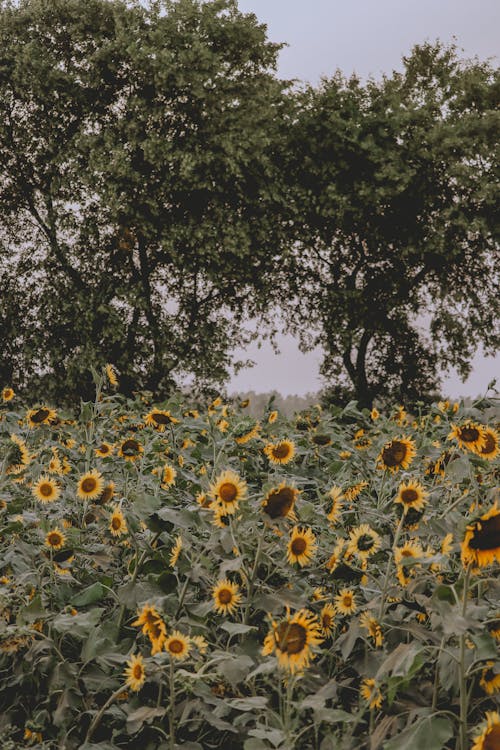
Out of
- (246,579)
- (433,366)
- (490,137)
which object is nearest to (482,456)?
(246,579)

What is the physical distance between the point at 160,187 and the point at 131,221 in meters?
1.16

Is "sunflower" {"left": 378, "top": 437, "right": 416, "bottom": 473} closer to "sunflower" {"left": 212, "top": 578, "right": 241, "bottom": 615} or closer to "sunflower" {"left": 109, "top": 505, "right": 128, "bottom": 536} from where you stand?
"sunflower" {"left": 212, "top": 578, "right": 241, "bottom": 615}

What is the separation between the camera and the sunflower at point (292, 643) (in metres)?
1.88

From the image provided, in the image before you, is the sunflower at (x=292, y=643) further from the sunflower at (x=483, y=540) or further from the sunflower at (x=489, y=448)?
the sunflower at (x=489, y=448)

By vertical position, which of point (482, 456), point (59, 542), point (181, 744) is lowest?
point (181, 744)

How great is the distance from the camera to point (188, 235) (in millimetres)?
19062

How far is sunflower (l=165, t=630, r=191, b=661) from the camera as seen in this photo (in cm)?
203

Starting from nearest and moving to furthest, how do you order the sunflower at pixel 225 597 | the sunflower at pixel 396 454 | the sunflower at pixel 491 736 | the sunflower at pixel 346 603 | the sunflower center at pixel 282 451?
the sunflower at pixel 491 736 < the sunflower at pixel 225 597 < the sunflower at pixel 346 603 < the sunflower at pixel 396 454 < the sunflower center at pixel 282 451

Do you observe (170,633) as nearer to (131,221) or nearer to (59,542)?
(59,542)

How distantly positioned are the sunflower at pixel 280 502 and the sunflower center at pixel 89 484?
1.49 metres

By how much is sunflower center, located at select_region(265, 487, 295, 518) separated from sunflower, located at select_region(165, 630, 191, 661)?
41 cm

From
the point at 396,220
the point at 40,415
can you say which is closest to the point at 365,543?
the point at 40,415

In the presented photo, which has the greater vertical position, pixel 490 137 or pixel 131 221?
pixel 490 137

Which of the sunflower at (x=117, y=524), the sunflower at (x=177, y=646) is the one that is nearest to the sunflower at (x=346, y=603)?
the sunflower at (x=177, y=646)
